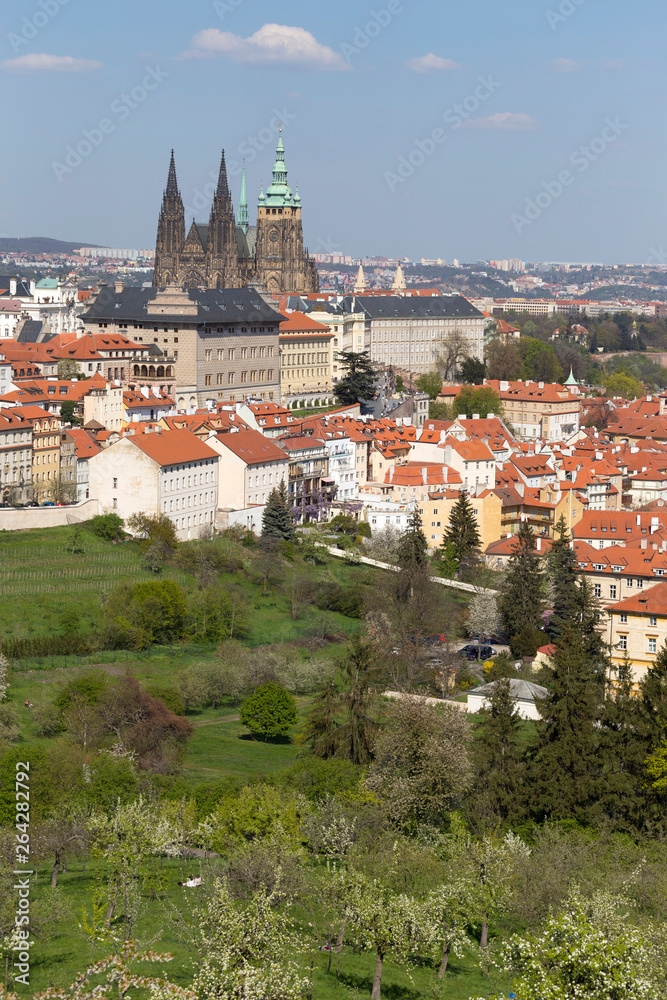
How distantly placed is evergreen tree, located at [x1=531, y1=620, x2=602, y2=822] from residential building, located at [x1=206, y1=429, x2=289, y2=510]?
1171 inches

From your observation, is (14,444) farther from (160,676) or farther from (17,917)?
(17,917)

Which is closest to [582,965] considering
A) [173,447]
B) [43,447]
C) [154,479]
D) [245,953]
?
[245,953]

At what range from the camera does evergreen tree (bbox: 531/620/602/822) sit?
3719 centimetres

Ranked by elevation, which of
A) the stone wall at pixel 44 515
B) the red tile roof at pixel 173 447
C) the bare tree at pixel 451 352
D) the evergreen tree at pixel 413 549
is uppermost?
the bare tree at pixel 451 352

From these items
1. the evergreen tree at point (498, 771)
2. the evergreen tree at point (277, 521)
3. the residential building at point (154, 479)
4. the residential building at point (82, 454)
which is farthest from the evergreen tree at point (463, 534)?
the evergreen tree at point (498, 771)

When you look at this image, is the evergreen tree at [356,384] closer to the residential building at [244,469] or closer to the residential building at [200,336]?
the residential building at [200,336]

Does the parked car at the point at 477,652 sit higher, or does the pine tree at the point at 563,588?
the pine tree at the point at 563,588

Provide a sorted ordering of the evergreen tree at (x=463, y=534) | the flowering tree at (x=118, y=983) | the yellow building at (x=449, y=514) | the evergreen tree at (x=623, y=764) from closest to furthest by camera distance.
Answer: the flowering tree at (x=118, y=983)
the evergreen tree at (x=623, y=764)
the evergreen tree at (x=463, y=534)
the yellow building at (x=449, y=514)

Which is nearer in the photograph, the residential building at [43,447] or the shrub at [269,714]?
the shrub at [269,714]

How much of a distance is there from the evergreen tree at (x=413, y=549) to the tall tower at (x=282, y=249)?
72.9 m

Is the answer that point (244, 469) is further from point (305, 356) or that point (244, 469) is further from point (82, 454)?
point (305, 356)

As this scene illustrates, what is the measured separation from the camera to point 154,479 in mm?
62906

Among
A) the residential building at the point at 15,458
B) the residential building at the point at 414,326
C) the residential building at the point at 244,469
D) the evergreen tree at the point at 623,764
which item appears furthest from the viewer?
the residential building at the point at 414,326

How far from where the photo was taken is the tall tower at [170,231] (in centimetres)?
13612
